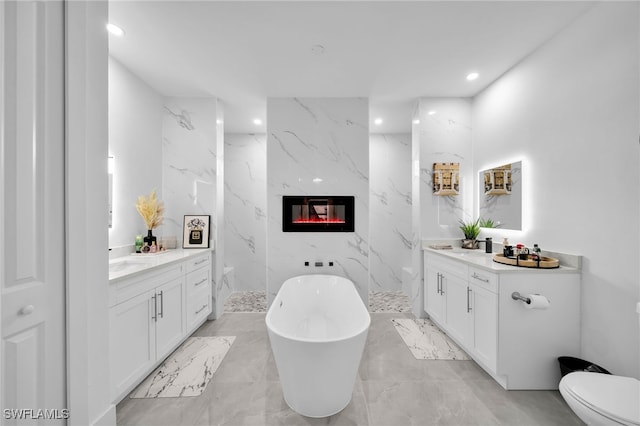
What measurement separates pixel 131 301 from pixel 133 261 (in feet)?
2.09

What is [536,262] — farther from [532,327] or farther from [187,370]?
[187,370]

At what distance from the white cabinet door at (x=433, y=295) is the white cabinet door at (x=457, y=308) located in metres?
0.11

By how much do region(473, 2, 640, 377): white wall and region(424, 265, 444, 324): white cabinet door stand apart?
93cm

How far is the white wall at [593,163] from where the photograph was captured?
1.54 metres

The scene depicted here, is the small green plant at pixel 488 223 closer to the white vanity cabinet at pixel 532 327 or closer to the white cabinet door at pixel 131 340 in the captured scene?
the white vanity cabinet at pixel 532 327

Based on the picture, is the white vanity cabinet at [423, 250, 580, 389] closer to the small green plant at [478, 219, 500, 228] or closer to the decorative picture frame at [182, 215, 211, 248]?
the small green plant at [478, 219, 500, 228]

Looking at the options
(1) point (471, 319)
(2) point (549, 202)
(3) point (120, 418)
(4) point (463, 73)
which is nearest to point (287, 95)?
(4) point (463, 73)

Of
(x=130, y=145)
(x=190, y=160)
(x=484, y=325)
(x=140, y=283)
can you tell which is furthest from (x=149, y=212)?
(x=484, y=325)

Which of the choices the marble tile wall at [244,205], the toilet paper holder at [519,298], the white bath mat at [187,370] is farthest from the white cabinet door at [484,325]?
the marble tile wall at [244,205]

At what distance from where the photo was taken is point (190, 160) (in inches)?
123

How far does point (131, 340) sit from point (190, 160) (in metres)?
2.07

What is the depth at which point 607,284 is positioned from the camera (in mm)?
1652

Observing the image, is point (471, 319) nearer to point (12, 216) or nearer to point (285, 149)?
point (285, 149)

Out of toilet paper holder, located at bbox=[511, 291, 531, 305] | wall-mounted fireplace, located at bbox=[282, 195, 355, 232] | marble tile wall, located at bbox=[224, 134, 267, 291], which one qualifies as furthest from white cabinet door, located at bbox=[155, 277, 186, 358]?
toilet paper holder, located at bbox=[511, 291, 531, 305]
